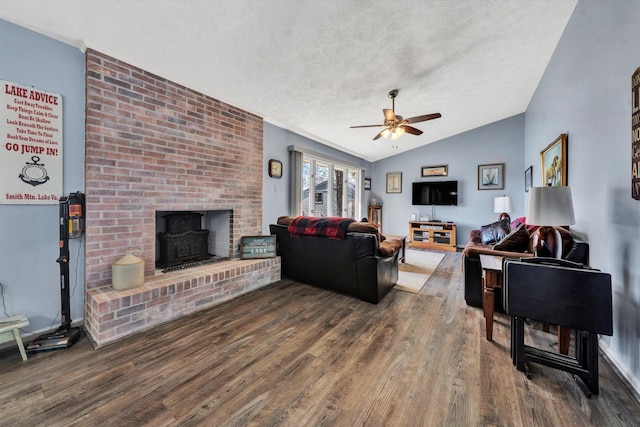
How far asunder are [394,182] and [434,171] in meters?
1.06

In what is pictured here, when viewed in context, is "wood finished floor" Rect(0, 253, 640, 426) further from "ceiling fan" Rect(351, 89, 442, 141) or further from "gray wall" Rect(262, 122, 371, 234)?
"ceiling fan" Rect(351, 89, 442, 141)

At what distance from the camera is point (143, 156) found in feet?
7.86

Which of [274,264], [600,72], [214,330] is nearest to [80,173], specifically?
[214,330]

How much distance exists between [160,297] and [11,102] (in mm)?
1816

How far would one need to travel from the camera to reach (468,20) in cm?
229

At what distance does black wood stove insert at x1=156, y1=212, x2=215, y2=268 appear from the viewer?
2908 mm

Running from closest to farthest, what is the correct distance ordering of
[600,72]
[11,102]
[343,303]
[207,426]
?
1. [207,426]
2. [11,102]
3. [600,72]
4. [343,303]

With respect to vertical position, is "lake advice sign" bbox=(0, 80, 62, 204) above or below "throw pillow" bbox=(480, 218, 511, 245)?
above

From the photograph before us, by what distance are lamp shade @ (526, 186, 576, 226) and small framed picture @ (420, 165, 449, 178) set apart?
4629mm

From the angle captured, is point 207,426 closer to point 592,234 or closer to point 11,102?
point 11,102

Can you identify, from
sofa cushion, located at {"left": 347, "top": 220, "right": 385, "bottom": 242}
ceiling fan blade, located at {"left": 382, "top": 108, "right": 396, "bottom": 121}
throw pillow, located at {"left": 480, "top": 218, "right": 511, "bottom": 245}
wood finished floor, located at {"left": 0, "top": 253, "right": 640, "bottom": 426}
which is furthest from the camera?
throw pillow, located at {"left": 480, "top": 218, "right": 511, "bottom": 245}

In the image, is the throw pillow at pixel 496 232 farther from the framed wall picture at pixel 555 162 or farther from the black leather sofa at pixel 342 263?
the black leather sofa at pixel 342 263

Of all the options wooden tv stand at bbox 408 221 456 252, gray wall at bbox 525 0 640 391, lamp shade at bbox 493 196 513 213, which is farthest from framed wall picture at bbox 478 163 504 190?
gray wall at bbox 525 0 640 391

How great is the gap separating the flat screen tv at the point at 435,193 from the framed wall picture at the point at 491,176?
21.0 inches
